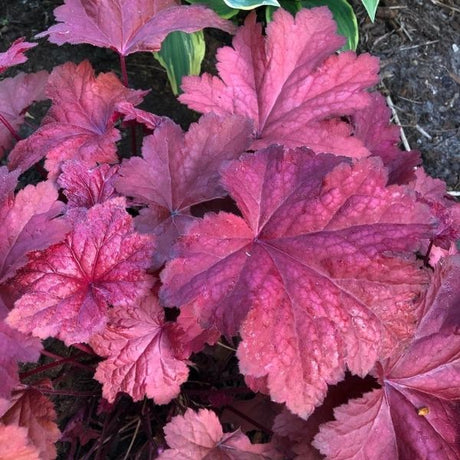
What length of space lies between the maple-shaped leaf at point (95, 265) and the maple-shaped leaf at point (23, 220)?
0.03 m

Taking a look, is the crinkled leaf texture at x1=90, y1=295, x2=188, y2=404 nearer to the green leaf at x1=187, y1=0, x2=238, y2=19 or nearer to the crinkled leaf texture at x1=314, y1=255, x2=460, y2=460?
the crinkled leaf texture at x1=314, y1=255, x2=460, y2=460

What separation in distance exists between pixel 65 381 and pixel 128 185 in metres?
→ 0.69

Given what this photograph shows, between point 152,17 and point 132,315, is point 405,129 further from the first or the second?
point 132,315

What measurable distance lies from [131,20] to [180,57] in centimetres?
50

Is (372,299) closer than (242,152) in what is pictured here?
Yes

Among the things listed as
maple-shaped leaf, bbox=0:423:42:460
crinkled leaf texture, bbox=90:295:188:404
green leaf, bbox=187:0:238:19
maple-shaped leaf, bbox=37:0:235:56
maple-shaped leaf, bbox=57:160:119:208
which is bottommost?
crinkled leaf texture, bbox=90:295:188:404

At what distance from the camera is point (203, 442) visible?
3.29ft

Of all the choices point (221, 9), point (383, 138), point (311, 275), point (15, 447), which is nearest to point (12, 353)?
point (15, 447)

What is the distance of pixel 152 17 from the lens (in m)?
1.30

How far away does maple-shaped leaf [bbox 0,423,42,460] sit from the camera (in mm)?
846

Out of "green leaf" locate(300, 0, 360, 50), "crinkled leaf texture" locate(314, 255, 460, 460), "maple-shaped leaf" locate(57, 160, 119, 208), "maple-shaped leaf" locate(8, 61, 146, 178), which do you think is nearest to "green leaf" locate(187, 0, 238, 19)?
"green leaf" locate(300, 0, 360, 50)

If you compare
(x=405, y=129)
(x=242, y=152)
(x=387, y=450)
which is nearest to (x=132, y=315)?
(x=242, y=152)

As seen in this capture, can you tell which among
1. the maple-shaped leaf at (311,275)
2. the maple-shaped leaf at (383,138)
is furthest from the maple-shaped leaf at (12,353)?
the maple-shaped leaf at (383,138)

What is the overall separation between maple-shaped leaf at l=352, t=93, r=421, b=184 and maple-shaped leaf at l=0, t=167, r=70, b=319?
2.48ft
